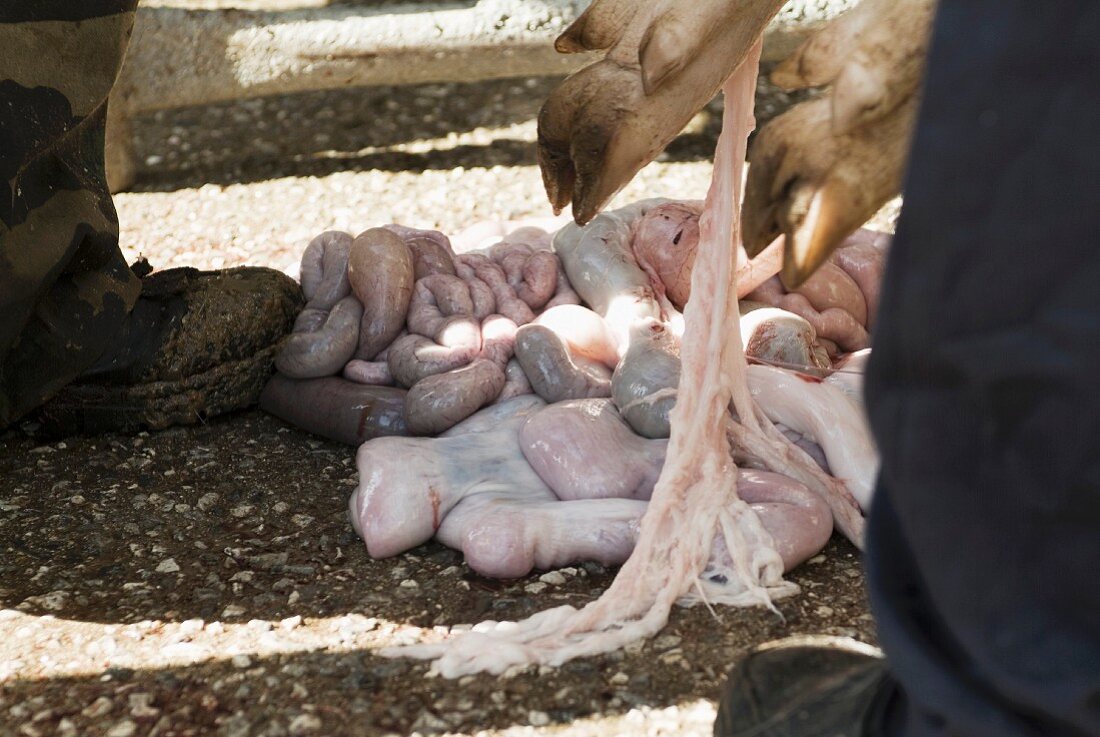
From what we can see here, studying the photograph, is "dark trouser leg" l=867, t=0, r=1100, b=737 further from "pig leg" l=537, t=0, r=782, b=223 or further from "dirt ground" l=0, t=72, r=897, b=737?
"dirt ground" l=0, t=72, r=897, b=737

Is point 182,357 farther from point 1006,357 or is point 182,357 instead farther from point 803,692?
point 1006,357

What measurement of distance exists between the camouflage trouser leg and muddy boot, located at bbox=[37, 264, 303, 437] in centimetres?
10

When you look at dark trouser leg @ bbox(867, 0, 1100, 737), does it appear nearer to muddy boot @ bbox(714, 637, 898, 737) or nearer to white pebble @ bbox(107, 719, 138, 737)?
muddy boot @ bbox(714, 637, 898, 737)

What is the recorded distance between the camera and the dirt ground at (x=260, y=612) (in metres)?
1.79

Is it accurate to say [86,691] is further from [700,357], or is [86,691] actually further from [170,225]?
[170,225]

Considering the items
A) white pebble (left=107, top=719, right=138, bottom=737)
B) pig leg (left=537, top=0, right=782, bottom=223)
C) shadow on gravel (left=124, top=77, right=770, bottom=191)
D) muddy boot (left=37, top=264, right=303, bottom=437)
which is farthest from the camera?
shadow on gravel (left=124, top=77, right=770, bottom=191)

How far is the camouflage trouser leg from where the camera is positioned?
242 cm

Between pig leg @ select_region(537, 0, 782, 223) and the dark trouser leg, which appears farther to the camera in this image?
pig leg @ select_region(537, 0, 782, 223)

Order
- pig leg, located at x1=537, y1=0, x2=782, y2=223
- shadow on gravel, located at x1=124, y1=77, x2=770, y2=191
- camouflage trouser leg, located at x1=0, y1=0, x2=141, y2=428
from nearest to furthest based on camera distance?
pig leg, located at x1=537, y1=0, x2=782, y2=223, camouflage trouser leg, located at x1=0, y1=0, x2=141, y2=428, shadow on gravel, located at x1=124, y1=77, x2=770, y2=191

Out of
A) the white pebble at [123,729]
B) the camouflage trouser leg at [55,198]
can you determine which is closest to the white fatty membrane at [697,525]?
the white pebble at [123,729]

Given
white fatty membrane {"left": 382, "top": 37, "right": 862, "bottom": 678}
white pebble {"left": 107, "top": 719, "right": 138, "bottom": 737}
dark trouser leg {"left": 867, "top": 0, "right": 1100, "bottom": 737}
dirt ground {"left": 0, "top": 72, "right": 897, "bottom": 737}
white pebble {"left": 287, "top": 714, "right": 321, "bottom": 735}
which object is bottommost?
white pebble {"left": 107, "top": 719, "right": 138, "bottom": 737}

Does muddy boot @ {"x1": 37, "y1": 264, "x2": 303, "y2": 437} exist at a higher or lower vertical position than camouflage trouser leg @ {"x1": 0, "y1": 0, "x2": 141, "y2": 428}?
lower

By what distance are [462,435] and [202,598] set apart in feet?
2.18

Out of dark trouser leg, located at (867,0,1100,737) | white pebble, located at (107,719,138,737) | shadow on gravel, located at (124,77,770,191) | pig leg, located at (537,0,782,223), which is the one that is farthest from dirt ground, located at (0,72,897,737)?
shadow on gravel, located at (124,77,770,191)
